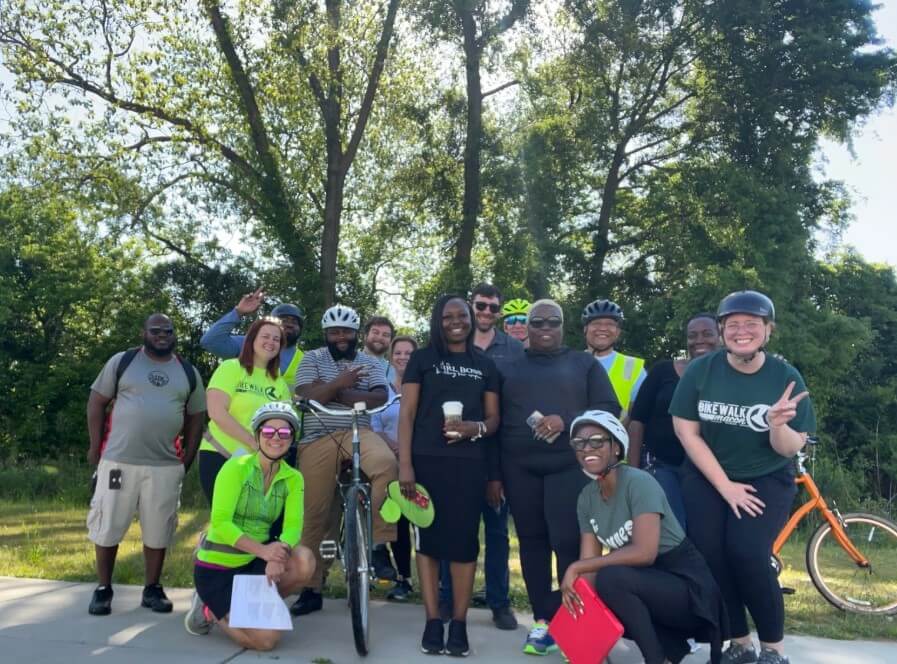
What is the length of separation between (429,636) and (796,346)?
13319 mm

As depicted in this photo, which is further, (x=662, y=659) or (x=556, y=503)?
(x=556, y=503)

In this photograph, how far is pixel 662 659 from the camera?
13.0 feet

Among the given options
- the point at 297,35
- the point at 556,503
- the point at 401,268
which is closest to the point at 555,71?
the point at 297,35

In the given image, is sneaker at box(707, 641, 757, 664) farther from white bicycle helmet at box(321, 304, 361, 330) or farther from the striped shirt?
white bicycle helmet at box(321, 304, 361, 330)

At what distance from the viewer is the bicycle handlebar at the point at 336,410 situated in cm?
510

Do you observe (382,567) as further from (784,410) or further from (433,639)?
(784,410)

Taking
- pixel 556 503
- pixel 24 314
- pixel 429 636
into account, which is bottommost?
pixel 429 636

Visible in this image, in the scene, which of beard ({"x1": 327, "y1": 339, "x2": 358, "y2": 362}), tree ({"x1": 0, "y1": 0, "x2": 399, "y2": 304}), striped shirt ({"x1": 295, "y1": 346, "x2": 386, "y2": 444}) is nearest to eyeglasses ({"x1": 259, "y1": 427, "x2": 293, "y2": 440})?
striped shirt ({"x1": 295, "y1": 346, "x2": 386, "y2": 444})

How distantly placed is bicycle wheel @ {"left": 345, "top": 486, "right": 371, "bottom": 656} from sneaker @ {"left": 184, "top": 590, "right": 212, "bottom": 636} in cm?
91

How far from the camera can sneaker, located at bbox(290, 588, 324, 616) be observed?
17.9 ft

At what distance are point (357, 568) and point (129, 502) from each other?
1768 mm

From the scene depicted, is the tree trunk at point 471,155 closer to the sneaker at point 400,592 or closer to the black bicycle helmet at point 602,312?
the black bicycle helmet at point 602,312

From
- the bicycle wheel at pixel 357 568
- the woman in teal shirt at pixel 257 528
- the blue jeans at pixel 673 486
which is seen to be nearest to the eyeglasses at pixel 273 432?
the woman in teal shirt at pixel 257 528

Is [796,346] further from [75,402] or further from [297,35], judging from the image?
[75,402]
